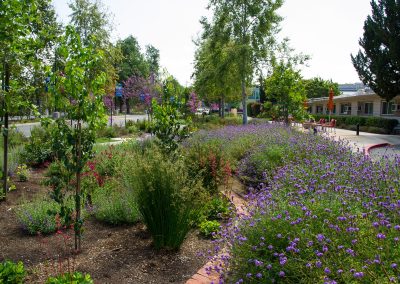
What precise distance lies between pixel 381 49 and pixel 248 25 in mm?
11897

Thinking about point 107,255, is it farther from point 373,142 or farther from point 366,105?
point 366,105

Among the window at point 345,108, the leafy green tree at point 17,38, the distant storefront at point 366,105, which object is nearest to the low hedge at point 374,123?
the distant storefront at point 366,105

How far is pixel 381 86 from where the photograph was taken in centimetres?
2673

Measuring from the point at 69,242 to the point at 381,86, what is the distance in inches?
1094

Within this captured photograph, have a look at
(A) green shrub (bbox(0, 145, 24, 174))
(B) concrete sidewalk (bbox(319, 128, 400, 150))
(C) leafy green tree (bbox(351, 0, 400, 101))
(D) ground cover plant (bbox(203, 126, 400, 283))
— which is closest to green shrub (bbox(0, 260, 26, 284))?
(D) ground cover plant (bbox(203, 126, 400, 283))

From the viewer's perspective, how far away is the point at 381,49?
90.6 feet

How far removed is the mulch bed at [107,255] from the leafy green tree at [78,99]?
0.28 meters

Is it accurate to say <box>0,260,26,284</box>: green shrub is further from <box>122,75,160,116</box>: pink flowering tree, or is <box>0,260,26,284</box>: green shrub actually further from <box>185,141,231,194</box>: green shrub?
<box>122,75,160,116</box>: pink flowering tree

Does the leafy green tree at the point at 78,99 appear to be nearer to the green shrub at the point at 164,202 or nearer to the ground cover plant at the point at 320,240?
the green shrub at the point at 164,202

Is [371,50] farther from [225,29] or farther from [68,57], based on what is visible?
[68,57]

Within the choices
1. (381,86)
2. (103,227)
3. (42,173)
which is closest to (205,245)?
(103,227)

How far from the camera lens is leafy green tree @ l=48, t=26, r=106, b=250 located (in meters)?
3.71

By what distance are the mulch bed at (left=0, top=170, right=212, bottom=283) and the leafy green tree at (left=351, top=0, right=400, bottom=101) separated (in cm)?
2593

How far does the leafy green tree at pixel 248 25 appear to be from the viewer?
22.5m
